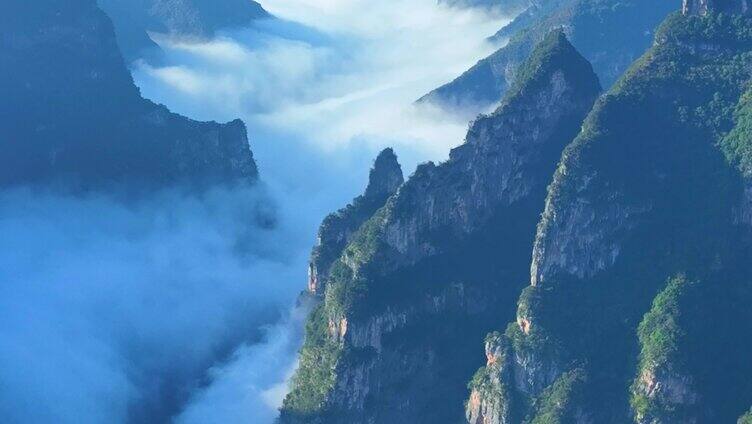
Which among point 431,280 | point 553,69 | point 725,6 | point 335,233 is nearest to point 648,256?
point 431,280

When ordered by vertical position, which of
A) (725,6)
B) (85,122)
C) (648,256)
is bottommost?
(648,256)

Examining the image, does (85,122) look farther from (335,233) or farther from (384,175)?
(335,233)

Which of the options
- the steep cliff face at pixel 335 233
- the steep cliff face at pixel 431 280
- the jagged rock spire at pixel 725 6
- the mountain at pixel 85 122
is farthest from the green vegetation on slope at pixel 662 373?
the mountain at pixel 85 122

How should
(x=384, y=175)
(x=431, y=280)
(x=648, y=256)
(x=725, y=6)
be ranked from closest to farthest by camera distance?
(x=648, y=256), (x=431, y=280), (x=725, y=6), (x=384, y=175)

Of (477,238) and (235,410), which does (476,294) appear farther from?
(235,410)

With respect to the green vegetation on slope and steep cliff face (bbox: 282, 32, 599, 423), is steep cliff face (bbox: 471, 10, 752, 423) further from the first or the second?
steep cliff face (bbox: 282, 32, 599, 423)

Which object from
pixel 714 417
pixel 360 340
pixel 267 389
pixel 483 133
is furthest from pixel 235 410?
pixel 714 417
